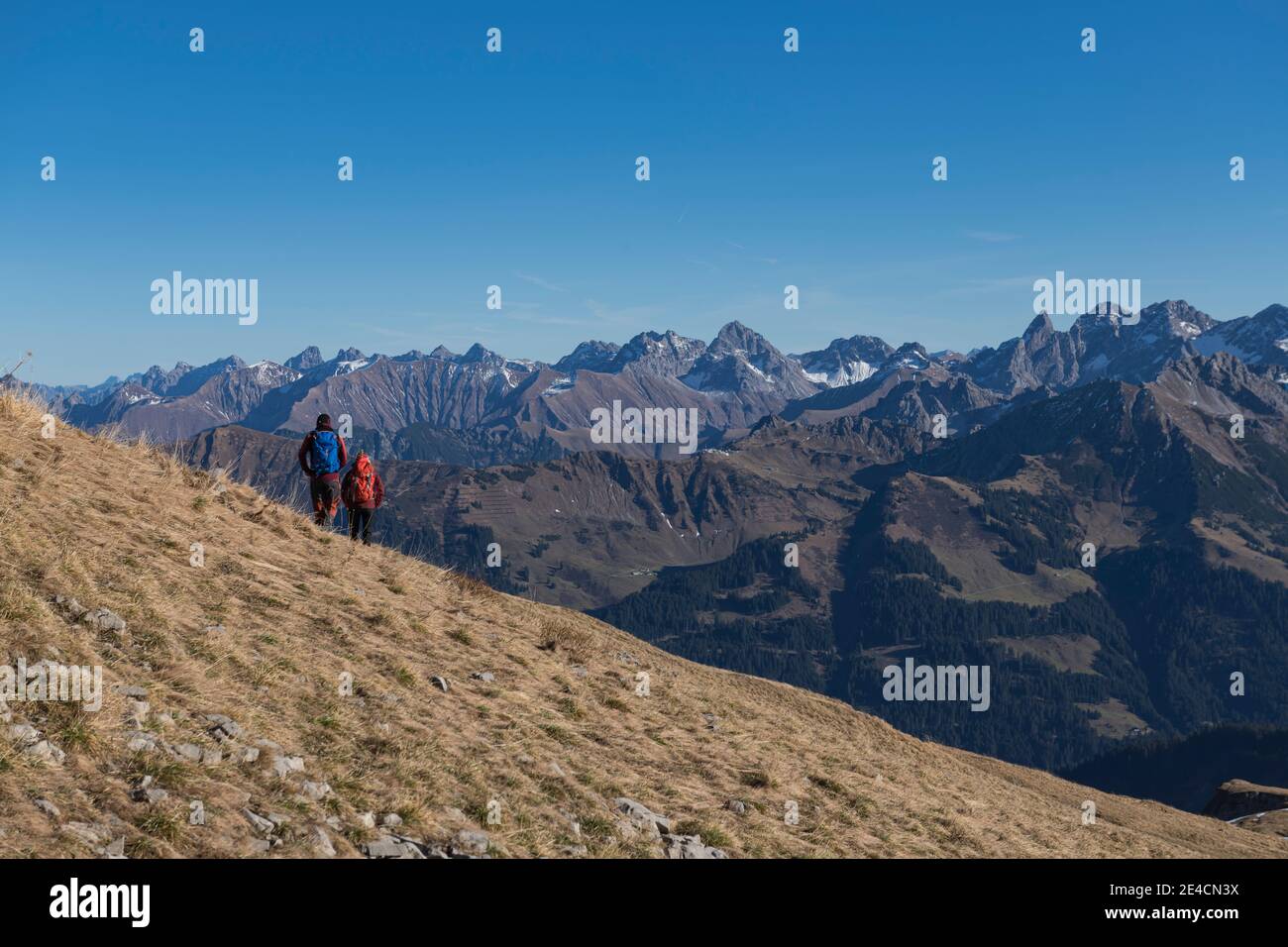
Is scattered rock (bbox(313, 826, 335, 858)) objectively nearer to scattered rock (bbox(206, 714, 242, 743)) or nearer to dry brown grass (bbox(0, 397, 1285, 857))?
dry brown grass (bbox(0, 397, 1285, 857))

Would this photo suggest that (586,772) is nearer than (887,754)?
Yes

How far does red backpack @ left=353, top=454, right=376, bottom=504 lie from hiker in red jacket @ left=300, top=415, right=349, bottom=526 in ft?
1.35

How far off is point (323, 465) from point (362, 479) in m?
1.22

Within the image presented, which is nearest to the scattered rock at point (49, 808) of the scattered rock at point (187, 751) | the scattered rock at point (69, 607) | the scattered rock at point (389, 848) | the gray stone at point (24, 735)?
the gray stone at point (24, 735)

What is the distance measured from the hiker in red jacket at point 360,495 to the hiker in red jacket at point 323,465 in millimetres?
341

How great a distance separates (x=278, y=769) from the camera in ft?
40.2

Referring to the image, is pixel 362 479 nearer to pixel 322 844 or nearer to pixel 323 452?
pixel 323 452

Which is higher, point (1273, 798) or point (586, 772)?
point (586, 772)

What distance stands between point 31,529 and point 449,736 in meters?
8.78

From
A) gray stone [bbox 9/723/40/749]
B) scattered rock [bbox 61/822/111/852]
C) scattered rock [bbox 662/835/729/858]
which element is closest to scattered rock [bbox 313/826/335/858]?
scattered rock [bbox 61/822/111/852]

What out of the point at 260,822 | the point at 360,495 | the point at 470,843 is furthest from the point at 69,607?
the point at 360,495
